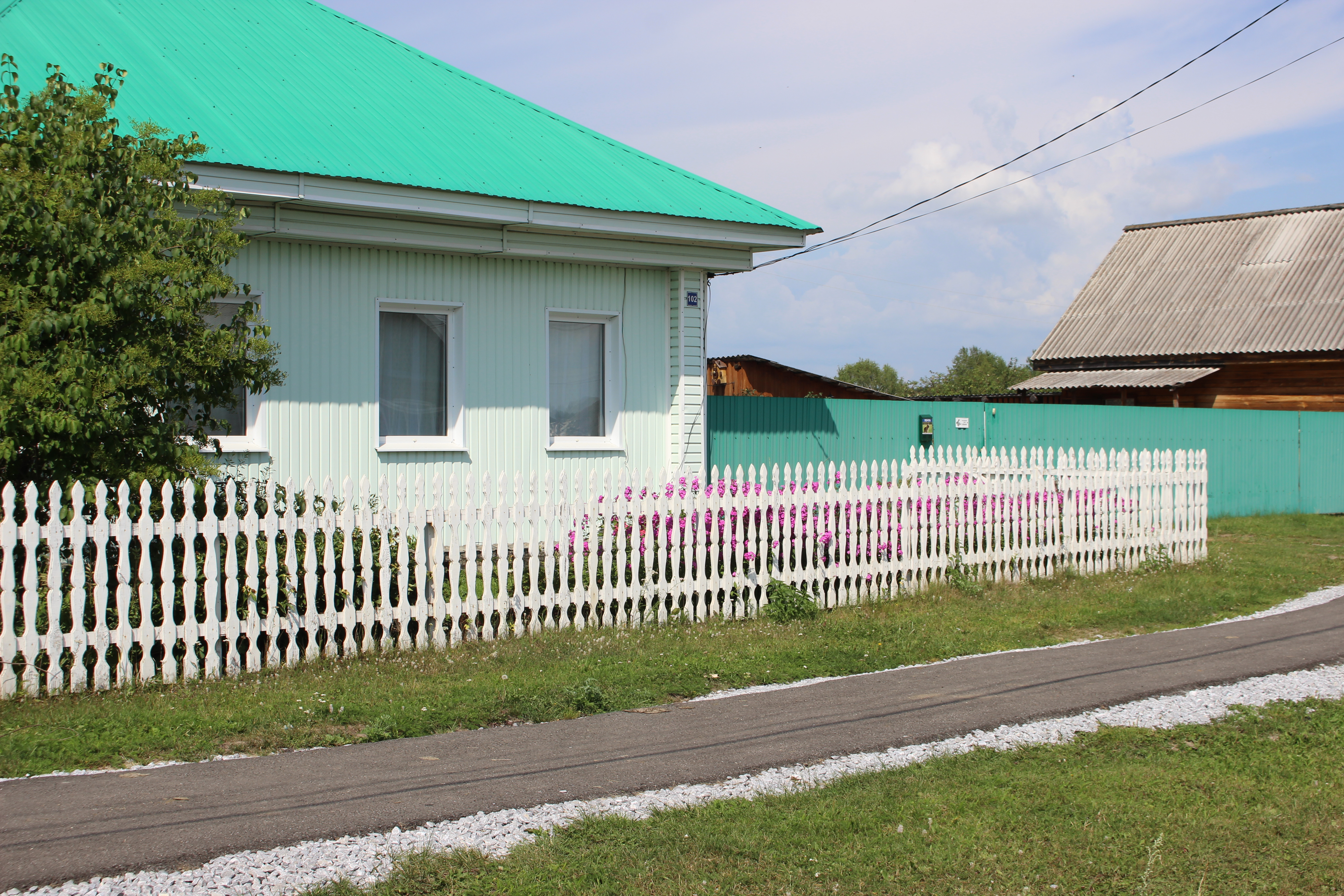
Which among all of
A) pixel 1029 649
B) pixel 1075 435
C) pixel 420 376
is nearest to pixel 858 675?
pixel 1029 649

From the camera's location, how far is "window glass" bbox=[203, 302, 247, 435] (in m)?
9.77

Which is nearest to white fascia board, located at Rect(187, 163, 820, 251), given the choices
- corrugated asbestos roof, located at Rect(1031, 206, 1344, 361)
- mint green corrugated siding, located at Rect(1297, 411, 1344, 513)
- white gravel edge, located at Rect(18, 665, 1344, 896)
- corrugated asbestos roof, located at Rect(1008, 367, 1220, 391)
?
white gravel edge, located at Rect(18, 665, 1344, 896)

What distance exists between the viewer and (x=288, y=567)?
763 centimetres

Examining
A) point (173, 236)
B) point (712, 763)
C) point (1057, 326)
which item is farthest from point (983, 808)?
point (1057, 326)

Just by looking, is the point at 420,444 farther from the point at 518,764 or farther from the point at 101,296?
the point at 518,764

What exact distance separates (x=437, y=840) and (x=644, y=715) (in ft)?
7.57

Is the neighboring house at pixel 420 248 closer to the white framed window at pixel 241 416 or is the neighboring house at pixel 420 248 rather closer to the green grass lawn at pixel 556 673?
the white framed window at pixel 241 416

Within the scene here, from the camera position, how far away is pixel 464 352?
1093cm

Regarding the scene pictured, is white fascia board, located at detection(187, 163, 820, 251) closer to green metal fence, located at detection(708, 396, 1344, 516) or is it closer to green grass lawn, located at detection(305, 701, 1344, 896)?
green metal fence, located at detection(708, 396, 1344, 516)

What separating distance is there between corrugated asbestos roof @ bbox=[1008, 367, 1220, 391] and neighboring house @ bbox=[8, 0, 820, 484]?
56.3ft

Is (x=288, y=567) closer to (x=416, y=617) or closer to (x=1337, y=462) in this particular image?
(x=416, y=617)

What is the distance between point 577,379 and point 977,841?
799cm

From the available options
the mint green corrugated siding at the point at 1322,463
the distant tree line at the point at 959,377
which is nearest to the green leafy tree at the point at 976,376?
the distant tree line at the point at 959,377

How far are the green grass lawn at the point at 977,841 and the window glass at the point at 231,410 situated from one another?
6386mm
